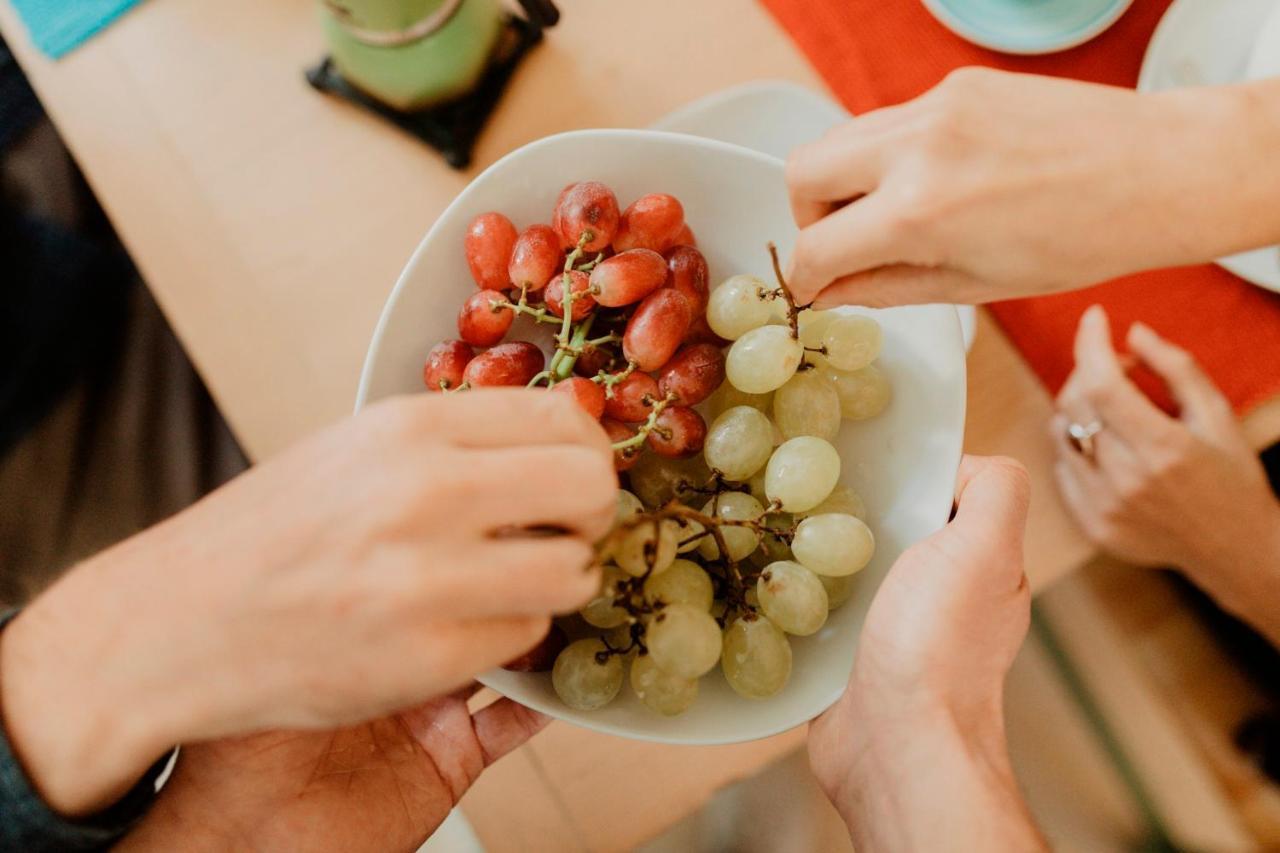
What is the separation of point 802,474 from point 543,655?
0.22 m

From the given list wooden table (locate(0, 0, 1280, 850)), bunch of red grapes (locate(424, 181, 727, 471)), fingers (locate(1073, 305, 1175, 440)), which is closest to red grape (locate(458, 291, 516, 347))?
bunch of red grapes (locate(424, 181, 727, 471))

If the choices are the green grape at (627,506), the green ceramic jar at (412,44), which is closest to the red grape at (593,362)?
the green grape at (627,506)

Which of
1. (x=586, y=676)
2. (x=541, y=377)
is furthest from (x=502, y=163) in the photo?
(x=586, y=676)

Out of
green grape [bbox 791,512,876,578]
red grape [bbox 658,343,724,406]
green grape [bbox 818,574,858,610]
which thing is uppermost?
red grape [bbox 658,343,724,406]

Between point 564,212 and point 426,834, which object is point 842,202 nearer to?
point 564,212

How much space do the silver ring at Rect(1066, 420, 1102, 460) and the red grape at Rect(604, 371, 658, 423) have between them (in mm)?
408

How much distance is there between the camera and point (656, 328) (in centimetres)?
61

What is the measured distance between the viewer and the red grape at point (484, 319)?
2.08 ft

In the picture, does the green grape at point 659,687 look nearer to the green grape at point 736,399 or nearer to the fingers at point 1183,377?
the green grape at point 736,399

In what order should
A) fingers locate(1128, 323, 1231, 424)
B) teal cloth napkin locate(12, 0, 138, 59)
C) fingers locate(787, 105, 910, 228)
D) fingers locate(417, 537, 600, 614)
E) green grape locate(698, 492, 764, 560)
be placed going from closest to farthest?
fingers locate(417, 537, 600, 614), fingers locate(787, 105, 910, 228), green grape locate(698, 492, 764, 560), fingers locate(1128, 323, 1231, 424), teal cloth napkin locate(12, 0, 138, 59)

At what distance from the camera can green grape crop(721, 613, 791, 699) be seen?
1.97 ft

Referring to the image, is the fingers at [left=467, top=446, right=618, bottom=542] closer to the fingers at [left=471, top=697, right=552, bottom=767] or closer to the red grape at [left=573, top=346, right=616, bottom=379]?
the red grape at [left=573, top=346, right=616, bottom=379]

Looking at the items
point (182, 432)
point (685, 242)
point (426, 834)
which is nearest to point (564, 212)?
point (685, 242)

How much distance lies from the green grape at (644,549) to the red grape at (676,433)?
A: 0.28ft
